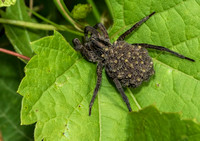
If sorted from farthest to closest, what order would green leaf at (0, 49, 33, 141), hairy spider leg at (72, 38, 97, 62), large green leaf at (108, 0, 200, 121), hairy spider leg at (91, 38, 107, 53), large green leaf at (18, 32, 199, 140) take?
green leaf at (0, 49, 33, 141), hairy spider leg at (91, 38, 107, 53), hairy spider leg at (72, 38, 97, 62), large green leaf at (108, 0, 200, 121), large green leaf at (18, 32, 199, 140)

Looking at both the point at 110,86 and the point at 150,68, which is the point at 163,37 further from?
the point at 110,86

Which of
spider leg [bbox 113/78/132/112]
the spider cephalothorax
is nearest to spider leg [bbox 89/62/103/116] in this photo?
the spider cephalothorax

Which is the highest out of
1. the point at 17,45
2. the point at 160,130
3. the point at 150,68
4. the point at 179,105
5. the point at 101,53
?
the point at 17,45

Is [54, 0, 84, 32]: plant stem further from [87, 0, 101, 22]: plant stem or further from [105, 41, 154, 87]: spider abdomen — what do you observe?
[105, 41, 154, 87]: spider abdomen

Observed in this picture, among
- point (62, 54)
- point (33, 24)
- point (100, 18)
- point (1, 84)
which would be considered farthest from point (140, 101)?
point (1, 84)

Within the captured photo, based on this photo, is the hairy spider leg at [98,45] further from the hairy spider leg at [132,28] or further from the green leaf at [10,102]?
the green leaf at [10,102]
